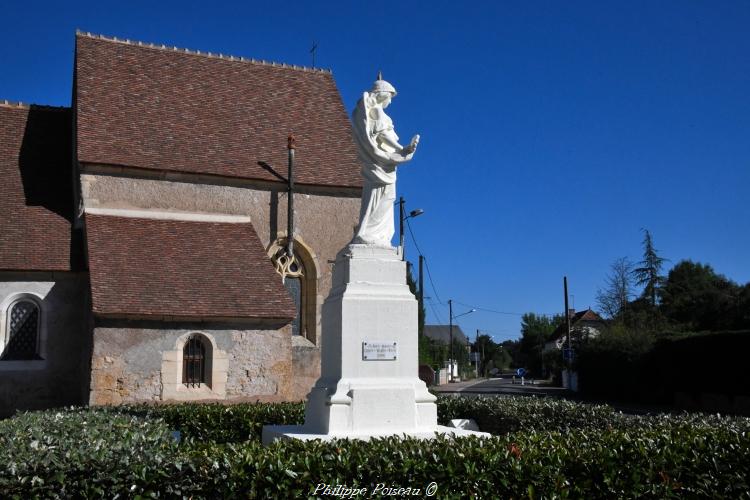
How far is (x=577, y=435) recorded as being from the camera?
763 cm

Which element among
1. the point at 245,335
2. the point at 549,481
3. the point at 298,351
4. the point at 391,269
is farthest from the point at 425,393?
the point at 298,351

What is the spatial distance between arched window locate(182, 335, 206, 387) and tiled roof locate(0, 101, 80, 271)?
3511 mm

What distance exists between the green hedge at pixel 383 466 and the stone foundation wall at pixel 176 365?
8754 millimetres

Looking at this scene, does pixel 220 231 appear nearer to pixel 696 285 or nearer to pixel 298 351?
pixel 298 351

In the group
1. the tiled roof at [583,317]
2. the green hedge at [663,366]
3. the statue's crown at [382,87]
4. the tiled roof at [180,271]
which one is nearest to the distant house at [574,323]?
the tiled roof at [583,317]

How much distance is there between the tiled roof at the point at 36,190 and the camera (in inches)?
690

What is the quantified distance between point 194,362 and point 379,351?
9120mm

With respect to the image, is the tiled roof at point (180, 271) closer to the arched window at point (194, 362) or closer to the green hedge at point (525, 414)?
the arched window at point (194, 362)

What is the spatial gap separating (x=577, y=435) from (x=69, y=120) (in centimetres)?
1915

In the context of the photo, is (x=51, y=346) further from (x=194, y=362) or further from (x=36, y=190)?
(x=36, y=190)

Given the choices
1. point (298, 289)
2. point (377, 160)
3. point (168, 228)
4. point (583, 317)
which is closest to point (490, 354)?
point (583, 317)

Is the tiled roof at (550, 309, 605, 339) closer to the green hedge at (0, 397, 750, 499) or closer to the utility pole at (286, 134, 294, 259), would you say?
the utility pole at (286, 134, 294, 259)

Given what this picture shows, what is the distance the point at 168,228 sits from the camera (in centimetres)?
1895

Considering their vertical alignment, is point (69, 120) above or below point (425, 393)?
above
